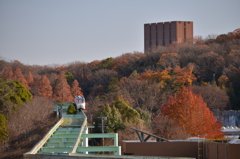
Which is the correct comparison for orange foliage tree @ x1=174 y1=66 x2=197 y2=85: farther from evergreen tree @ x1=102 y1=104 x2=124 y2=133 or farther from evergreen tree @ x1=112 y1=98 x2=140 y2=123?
evergreen tree @ x1=102 y1=104 x2=124 y2=133

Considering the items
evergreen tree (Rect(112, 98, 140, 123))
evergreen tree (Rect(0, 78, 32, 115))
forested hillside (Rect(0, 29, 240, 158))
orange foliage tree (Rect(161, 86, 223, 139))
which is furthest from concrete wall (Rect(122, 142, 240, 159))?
evergreen tree (Rect(112, 98, 140, 123))

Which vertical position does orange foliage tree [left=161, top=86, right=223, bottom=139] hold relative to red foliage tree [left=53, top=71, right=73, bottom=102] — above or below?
below

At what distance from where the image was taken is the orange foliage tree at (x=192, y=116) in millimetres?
58688

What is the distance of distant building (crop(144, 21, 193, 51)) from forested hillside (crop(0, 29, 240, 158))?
20.4 meters

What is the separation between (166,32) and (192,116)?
91167mm

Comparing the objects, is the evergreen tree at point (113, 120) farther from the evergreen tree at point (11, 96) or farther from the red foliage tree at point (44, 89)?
the red foliage tree at point (44, 89)

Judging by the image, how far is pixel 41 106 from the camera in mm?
57438

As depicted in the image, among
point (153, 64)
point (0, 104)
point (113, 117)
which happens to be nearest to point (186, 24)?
point (153, 64)

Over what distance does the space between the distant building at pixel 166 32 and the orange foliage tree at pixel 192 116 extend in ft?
273

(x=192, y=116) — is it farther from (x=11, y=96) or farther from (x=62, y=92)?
(x=62, y=92)

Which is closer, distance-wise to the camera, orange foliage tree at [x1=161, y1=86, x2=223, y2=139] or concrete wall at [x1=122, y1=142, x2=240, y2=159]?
concrete wall at [x1=122, y1=142, x2=240, y2=159]

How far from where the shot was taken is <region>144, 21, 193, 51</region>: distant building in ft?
483

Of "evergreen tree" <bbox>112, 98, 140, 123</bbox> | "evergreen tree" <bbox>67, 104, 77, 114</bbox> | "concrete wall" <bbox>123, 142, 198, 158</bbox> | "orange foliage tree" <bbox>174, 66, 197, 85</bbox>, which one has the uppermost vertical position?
"orange foliage tree" <bbox>174, 66, 197, 85</bbox>

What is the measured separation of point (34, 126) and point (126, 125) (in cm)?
1166
